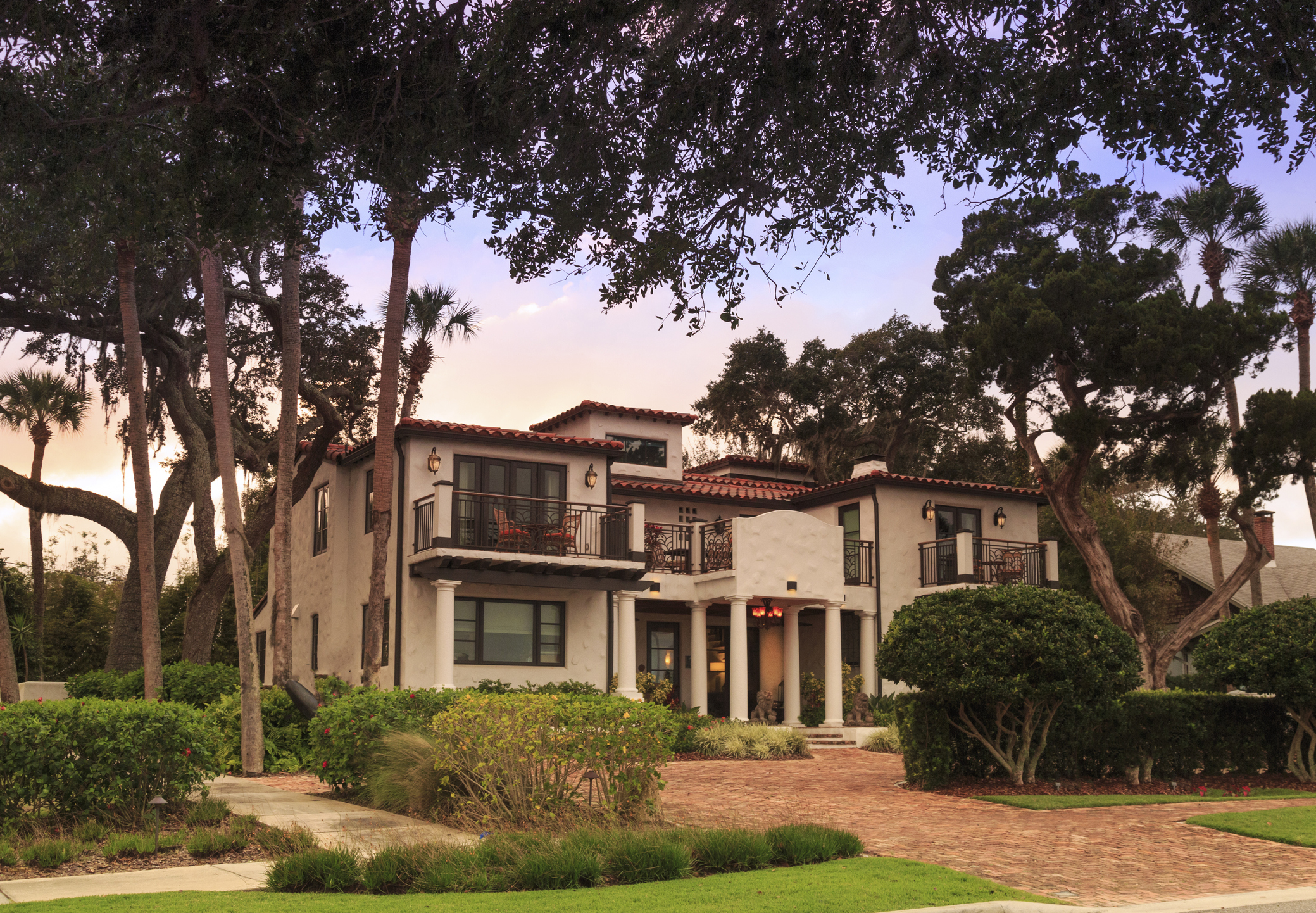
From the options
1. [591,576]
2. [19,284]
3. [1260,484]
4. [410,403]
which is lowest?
[591,576]

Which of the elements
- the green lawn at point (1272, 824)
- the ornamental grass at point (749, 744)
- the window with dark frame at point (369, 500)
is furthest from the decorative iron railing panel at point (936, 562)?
the green lawn at point (1272, 824)

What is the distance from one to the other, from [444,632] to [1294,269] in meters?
24.1

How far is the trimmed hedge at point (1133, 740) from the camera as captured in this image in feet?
48.9

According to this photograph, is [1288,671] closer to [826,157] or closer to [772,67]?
[826,157]

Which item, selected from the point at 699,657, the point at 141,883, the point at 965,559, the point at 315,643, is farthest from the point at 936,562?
the point at 141,883

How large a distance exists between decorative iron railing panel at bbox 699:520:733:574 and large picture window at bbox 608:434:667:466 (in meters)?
3.26

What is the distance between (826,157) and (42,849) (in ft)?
26.1

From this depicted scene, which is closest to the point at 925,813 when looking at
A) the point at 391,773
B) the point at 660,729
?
the point at 660,729

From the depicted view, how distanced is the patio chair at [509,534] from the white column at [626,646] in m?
2.67

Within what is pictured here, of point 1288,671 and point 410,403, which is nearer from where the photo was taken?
point 1288,671

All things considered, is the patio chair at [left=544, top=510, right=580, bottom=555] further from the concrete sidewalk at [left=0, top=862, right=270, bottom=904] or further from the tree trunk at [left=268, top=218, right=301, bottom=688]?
the concrete sidewalk at [left=0, top=862, right=270, bottom=904]

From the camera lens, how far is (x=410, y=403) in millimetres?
28047

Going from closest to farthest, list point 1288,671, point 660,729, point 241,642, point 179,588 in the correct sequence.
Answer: point 660,729 → point 1288,671 → point 241,642 → point 179,588

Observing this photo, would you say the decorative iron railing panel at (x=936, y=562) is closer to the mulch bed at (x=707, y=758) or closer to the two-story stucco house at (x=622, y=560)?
the two-story stucco house at (x=622, y=560)
